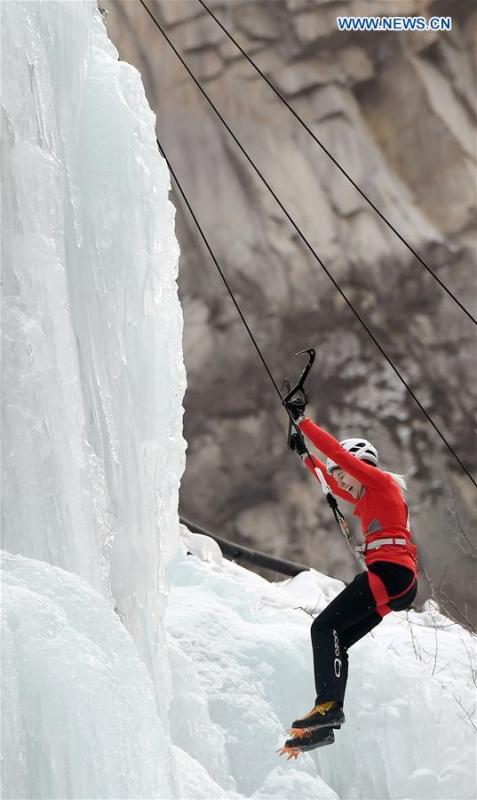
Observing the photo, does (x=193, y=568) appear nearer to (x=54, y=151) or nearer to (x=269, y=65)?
(x=54, y=151)

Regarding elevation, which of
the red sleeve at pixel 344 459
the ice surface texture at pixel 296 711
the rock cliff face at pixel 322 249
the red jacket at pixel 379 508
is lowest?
the rock cliff face at pixel 322 249

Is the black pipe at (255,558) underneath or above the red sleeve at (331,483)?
underneath

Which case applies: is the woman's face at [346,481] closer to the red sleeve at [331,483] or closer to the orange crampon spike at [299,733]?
the red sleeve at [331,483]

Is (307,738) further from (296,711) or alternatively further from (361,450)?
(296,711)

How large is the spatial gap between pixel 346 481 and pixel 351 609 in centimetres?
45

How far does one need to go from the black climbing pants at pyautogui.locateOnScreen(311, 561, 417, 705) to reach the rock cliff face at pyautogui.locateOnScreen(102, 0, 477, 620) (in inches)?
413

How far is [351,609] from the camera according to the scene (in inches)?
155

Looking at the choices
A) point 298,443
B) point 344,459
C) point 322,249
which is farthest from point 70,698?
point 322,249

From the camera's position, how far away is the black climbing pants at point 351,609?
389 cm

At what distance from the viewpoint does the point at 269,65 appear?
48.6 feet

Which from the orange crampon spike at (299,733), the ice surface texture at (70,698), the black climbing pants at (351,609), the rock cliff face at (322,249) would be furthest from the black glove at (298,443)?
the rock cliff face at (322,249)

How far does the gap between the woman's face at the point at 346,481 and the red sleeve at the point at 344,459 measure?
0.21 ft

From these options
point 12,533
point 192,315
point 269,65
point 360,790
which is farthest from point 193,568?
point 269,65

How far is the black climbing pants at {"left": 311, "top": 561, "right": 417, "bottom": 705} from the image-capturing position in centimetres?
389
